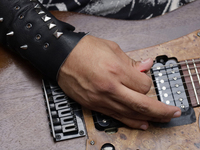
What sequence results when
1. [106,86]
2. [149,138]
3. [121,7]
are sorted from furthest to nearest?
1. [121,7]
2. [149,138]
3. [106,86]

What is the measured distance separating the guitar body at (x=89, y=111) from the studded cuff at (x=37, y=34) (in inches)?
4.0

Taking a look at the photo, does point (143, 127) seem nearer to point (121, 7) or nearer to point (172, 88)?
point (172, 88)

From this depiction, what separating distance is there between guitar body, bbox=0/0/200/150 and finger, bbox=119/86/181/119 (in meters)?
0.10

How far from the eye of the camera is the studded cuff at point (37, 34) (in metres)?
0.73

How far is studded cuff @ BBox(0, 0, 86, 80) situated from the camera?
0.73 metres

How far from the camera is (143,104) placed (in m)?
0.69

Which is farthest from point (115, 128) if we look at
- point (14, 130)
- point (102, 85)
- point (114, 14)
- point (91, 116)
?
point (114, 14)

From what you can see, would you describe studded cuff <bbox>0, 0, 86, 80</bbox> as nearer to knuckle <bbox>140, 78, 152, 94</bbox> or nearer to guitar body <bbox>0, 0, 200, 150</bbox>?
guitar body <bbox>0, 0, 200, 150</bbox>

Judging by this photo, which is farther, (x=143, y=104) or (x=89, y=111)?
(x=89, y=111)

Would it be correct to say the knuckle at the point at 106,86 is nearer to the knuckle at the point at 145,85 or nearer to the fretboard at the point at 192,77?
the knuckle at the point at 145,85

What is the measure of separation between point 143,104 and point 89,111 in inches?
7.9

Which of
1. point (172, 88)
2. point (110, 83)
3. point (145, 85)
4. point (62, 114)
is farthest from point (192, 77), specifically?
point (62, 114)

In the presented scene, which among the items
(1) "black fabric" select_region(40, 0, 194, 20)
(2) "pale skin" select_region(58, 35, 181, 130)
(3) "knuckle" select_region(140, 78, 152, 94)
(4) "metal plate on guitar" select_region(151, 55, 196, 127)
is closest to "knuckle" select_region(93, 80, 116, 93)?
(2) "pale skin" select_region(58, 35, 181, 130)

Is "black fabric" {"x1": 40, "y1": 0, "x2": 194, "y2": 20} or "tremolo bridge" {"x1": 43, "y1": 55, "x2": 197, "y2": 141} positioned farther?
"black fabric" {"x1": 40, "y1": 0, "x2": 194, "y2": 20}
